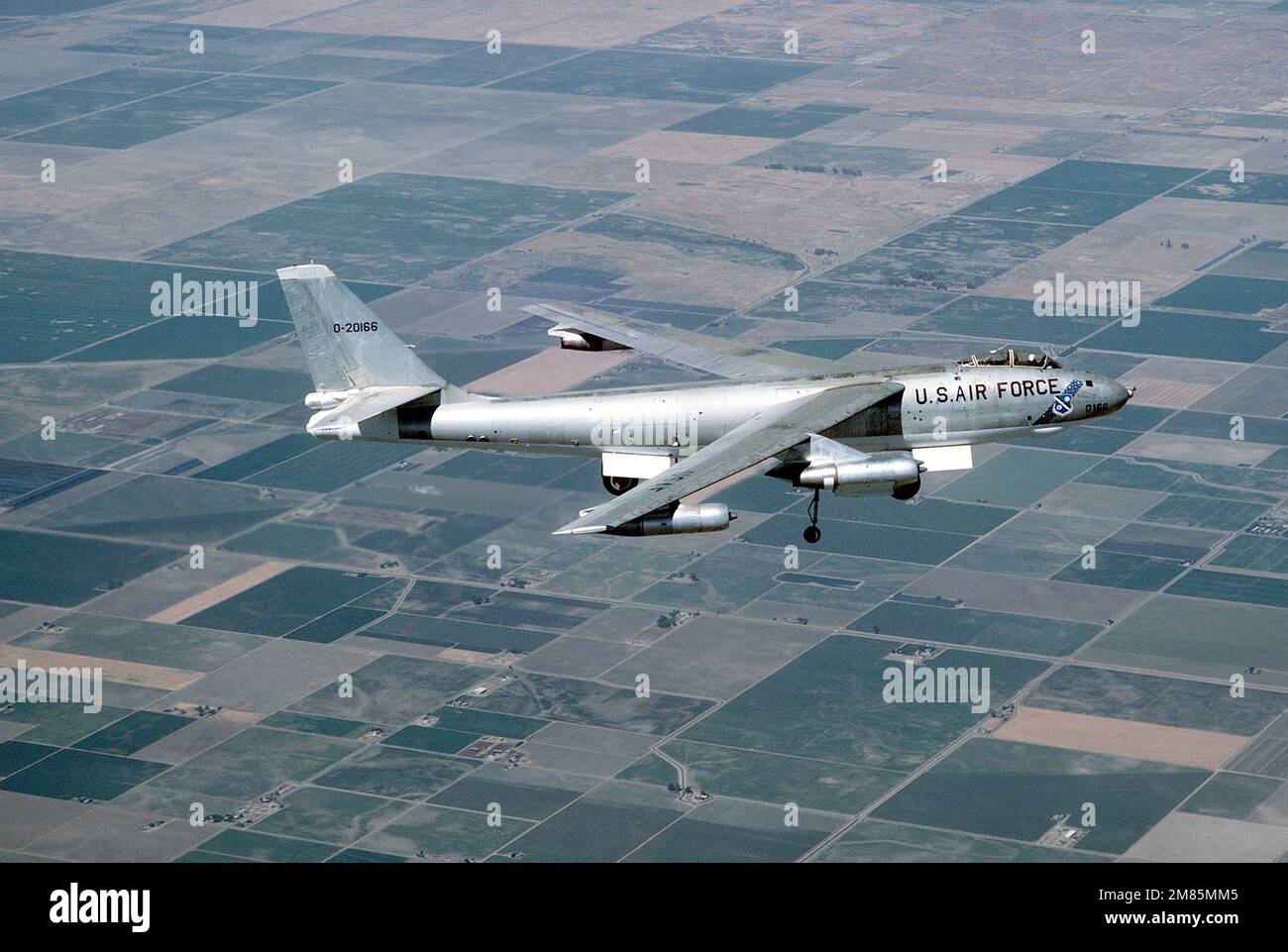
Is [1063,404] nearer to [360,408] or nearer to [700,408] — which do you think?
[700,408]

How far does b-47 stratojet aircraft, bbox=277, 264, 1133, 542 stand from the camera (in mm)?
99875

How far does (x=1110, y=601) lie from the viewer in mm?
187625

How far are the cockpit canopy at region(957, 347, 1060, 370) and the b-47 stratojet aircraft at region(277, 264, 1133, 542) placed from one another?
0.08 metres

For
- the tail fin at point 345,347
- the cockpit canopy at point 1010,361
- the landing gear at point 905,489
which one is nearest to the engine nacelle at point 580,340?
the tail fin at point 345,347

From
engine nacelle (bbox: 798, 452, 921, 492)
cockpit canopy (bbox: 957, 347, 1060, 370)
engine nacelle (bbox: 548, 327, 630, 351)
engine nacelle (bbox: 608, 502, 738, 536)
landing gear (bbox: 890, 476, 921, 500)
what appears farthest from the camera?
engine nacelle (bbox: 548, 327, 630, 351)

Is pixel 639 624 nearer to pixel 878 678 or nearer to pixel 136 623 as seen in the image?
pixel 878 678

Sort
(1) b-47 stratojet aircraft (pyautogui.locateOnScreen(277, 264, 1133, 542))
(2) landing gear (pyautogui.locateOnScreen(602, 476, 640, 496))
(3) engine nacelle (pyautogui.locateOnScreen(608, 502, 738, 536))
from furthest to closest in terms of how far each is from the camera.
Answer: (2) landing gear (pyautogui.locateOnScreen(602, 476, 640, 496)), (1) b-47 stratojet aircraft (pyautogui.locateOnScreen(277, 264, 1133, 542)), (3) engine nacelle (pyautogui.locateOnScreen(608, 502, 738, 536))

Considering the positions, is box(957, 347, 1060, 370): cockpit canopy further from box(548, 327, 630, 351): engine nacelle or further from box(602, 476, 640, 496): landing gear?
box(548, 327, 630, 351): engine nacelle

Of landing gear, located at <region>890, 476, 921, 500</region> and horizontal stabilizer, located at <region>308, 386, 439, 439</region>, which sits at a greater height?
horizontal stabilizer, located at <region>308, 386, 439, 439</region>

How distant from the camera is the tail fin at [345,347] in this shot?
103125 mm

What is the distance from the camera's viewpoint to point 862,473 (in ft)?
315

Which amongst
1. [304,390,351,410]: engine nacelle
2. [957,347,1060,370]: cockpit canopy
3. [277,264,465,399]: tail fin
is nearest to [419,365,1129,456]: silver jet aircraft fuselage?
[957,347,1060,370]: cockpit canopy
